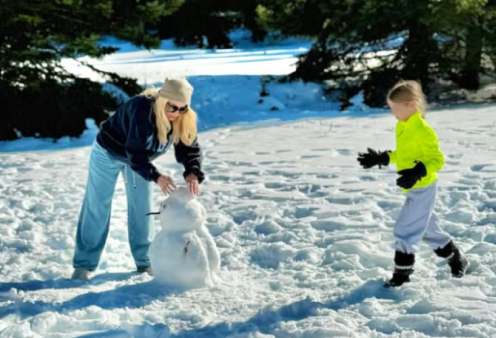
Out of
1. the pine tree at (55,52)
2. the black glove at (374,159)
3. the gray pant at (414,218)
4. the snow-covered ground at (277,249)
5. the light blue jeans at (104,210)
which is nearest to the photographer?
the snow-covered ground at (277,249)

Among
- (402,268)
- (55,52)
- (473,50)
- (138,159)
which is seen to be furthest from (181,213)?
(473,50)

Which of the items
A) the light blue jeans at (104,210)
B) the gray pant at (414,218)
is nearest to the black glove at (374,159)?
the gray pant at (414,218)

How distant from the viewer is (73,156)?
35.0 ft

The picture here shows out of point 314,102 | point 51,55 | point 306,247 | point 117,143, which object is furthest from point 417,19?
point 117,143

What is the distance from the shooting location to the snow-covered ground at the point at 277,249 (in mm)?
4156

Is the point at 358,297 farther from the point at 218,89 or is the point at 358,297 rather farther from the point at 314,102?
the point at 218,89

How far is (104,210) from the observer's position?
17.5 ft

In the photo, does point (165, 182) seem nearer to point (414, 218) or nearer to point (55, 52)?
point (414, 218)

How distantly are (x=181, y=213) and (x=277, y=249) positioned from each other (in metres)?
1.28

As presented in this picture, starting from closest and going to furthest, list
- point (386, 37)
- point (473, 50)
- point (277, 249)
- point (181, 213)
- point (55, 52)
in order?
1. point (181, 213)
2. point (277, 249)
3. point (55, 52)
4. point (473, 50)
5. point (386, 37)

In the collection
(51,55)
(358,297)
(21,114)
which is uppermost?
(51,55)

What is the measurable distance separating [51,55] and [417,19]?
23.8 ft

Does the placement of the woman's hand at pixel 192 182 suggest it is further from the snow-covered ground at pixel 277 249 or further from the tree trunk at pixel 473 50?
the tree trunk at pixel 473 50

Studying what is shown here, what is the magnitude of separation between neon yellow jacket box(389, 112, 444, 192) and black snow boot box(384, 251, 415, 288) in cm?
46
